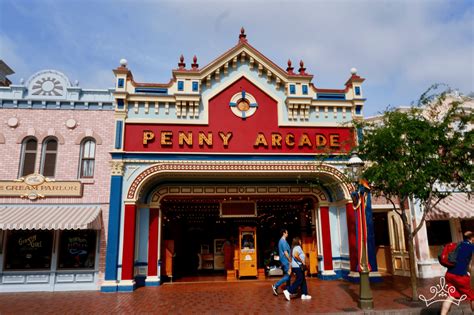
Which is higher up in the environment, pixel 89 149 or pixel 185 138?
pixel 185 138

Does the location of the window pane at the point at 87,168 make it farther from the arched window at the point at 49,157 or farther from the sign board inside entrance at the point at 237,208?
the sign board inside entrance at the point at 237,208

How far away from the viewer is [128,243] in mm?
12672

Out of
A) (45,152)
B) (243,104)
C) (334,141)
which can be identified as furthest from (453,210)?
(45,152)

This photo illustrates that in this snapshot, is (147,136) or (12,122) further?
(12,122)

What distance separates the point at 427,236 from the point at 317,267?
4798mm

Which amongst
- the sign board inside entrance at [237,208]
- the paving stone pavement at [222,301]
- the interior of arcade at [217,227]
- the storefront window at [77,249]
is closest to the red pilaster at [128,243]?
the paving stone pavement at [222,301]

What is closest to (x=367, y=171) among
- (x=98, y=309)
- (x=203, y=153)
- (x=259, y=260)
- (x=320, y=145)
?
(x=320, y=145)

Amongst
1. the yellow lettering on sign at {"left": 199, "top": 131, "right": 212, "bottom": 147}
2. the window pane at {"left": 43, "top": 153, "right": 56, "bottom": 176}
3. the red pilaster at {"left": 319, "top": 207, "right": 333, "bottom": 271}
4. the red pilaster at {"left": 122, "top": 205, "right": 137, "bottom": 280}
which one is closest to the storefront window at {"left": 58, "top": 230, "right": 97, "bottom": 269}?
the red pilaster at {"left": 122, "top": 205, "right": 137, "bottom": 280}

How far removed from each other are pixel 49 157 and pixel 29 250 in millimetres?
3504

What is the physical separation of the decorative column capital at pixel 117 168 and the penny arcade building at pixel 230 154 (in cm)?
4

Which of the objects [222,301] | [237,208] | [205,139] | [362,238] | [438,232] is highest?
[205,139]

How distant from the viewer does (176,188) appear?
14.5m

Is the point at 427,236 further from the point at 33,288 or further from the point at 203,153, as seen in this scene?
the point at 33,288

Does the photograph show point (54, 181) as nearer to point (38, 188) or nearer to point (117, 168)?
point (38, 188)
